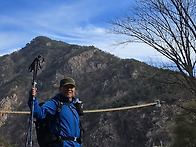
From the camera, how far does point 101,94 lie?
168 ft

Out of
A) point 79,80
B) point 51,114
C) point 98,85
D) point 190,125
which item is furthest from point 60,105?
point 79,80

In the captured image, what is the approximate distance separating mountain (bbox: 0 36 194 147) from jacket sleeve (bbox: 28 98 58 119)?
2.69 meters

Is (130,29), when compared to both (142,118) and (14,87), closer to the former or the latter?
(142,118)

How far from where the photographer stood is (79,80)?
195 feet

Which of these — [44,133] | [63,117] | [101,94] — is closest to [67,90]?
[63,117]

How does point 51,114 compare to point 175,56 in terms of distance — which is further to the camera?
point 175,56

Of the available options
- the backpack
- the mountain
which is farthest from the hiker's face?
the mountain

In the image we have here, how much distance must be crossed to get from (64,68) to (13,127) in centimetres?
2064

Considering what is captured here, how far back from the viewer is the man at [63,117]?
245cm

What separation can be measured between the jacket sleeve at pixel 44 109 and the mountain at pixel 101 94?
269cm

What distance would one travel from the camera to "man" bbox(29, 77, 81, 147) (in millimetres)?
2447

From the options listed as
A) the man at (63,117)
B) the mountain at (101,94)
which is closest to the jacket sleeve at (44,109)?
the man at (63,117)

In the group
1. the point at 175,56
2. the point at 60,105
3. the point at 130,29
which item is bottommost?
the point at 60,105

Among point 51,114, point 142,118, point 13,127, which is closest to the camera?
point 51,114
